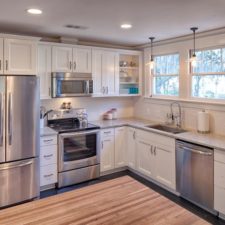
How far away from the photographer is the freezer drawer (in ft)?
10.1

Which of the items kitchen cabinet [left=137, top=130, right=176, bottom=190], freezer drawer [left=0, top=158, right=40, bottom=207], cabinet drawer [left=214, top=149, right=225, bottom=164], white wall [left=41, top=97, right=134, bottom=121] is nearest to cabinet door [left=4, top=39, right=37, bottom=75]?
white wall [left=41, top=97, right=134, bottom=121]

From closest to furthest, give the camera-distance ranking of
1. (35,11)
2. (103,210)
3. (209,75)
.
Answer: (103,210) → (35,11) → (209,75)

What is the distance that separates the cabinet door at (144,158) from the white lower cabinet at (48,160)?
145 centimetres

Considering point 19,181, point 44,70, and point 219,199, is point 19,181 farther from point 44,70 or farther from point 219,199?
point 219,199

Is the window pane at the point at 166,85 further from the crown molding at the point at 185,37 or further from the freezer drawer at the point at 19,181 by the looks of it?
the freezer drawer at the point at 19,181

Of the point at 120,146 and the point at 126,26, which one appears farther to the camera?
the point at 120,146

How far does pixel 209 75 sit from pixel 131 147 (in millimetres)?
1809

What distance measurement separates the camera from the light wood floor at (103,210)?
1401mm

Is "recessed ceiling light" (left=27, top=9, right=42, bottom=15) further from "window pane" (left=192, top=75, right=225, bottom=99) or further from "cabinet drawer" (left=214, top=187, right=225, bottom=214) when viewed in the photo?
"cabinet drawer" (left=214, top=187, right=225, bottom=214)

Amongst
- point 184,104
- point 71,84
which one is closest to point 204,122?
point 184,104

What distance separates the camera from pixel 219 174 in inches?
111

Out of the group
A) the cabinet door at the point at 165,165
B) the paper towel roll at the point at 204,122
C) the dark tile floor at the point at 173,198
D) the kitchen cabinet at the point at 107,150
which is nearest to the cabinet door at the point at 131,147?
the dark tile floor at the point at 173,198

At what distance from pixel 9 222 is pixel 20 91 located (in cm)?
204

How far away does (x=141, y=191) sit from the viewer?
1.78m
